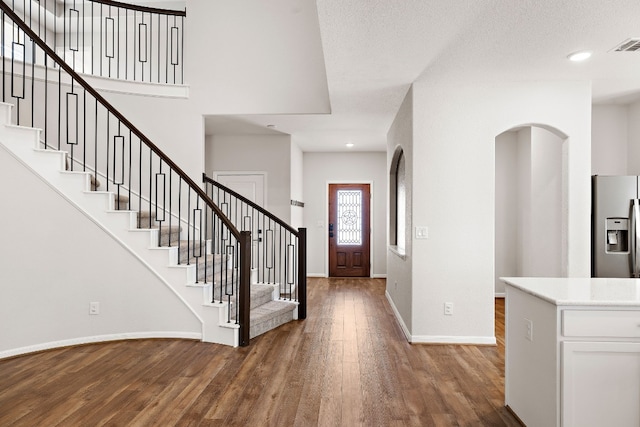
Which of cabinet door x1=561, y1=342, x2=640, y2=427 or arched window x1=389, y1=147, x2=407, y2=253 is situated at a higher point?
arched window x1=389, y1=147, x2=407, y2=253

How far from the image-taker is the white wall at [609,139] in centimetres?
521

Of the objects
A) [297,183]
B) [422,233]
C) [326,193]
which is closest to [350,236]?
[326,193]

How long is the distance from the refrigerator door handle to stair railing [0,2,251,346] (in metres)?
3.82

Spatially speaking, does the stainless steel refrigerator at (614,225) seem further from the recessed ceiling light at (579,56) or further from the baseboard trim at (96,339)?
the baseboard trim at (96,339)

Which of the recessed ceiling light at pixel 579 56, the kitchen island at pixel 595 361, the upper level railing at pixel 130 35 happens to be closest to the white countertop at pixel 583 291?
the kitchen island at pixel 595 361

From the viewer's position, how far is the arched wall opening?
4.74 m

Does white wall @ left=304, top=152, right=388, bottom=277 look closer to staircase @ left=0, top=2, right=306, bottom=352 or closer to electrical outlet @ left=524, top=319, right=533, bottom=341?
staircase @ left=0, top=2, right=306, bottom=352

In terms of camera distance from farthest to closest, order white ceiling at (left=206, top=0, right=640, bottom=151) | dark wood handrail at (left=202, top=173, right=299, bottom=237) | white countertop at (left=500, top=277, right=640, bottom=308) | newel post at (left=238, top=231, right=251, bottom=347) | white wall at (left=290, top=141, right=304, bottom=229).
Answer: white wall at (left=290, top=141, right=304, bottom=229) < dark wood handrail at (left=202, top=173, right=299, bottom=237) < newel post at (left=238, top=231, right=251, bottom=347) < white ceiling at (left=206, top=0, right=640, bottom=151) < white countertop at (left=500, top=277, right=640, bottom=308)

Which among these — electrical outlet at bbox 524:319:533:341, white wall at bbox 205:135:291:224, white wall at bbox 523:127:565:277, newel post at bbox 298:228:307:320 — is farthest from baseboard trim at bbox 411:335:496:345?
white wall at bbox 205:135:291:224

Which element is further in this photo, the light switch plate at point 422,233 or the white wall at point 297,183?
the white wall at point 297,183

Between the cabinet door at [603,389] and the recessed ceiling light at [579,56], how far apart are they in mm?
2502

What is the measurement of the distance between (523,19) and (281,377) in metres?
3.16

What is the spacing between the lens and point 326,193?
8.78 meters

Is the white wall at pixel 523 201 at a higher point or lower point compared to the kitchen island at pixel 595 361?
higher
